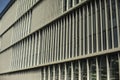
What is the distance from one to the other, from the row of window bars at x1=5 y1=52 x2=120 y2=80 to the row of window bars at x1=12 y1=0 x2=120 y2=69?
26.7 inches

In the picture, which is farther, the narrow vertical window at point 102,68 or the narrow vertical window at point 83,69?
the narrow vertical window at point 83,69

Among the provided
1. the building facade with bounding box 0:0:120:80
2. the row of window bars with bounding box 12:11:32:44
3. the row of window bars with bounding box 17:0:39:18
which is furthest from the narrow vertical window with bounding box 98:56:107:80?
the row of window bars with bounding box 12:11:32:44

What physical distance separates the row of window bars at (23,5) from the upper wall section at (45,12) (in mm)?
1740

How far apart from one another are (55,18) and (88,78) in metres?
8.02

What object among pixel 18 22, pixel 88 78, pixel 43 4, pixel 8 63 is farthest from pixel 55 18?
pixel 8 63

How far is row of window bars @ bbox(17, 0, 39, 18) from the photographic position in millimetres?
31011

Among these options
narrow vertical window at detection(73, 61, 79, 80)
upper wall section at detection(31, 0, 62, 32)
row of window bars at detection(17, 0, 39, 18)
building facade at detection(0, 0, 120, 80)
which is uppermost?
row of window bars at detection(17, 0, 39, 18)

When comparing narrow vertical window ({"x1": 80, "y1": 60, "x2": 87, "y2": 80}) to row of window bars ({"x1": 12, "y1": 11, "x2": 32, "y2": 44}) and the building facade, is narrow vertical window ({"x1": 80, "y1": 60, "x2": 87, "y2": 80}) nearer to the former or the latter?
the building facade

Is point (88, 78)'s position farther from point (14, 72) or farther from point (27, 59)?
point (14, 72)

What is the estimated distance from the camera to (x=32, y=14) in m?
30.4

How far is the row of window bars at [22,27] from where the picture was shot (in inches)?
1241

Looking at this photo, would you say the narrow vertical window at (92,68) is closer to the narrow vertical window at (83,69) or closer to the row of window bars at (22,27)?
the narrow vertical window at (83,69)

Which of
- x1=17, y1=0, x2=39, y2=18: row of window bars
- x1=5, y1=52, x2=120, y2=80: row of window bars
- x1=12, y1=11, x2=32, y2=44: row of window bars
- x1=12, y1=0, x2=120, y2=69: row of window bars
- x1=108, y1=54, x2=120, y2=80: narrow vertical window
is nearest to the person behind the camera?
x1=108, y1=54, x2=120, y2=80: narrow vertical window

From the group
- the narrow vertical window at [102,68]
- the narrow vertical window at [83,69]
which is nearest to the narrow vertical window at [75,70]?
the narrow vertical window at [83,69]
